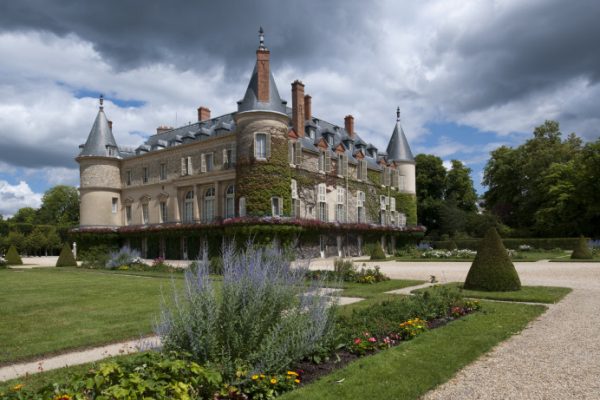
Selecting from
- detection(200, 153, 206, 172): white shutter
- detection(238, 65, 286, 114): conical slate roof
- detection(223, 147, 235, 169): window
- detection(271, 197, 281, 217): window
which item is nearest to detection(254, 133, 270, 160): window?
detection(238, 65, 286, 114): conical slate roof

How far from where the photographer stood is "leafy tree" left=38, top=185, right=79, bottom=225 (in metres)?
76.9

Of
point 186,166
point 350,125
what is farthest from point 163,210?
point 350,125

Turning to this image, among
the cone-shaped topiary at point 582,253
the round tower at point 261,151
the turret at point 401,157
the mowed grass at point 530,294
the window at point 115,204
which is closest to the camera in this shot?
the mowed grass at point 530,294

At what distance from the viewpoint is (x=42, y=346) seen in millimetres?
6645

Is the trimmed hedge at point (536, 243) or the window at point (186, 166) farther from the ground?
the window at point (186, 166)

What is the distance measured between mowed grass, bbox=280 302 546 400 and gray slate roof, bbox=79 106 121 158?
35733mm

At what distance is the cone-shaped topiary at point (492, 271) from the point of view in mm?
12195

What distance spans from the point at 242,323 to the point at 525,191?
50073 mm

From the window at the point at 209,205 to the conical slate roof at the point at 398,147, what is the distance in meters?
17.8

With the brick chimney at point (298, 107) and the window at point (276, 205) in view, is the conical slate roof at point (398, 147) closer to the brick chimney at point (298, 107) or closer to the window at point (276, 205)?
the brick chimney at point (298, 107)

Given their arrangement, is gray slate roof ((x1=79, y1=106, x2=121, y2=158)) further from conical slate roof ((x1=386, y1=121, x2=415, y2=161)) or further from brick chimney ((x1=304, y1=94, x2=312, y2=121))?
conical slate roof ((x1=386, y1=121, x2=415, y2=161))

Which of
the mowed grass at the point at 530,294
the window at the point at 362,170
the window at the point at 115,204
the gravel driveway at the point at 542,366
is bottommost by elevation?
the mowed grass at the point at 530,294

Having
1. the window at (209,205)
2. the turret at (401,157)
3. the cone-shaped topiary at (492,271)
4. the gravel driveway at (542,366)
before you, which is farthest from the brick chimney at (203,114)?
the gravel driveway at (542,366)

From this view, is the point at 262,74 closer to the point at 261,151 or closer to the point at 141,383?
the point at 261,151
